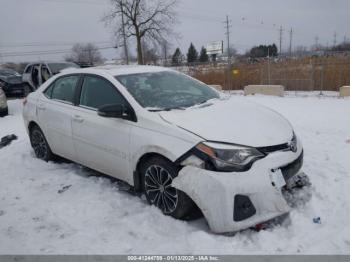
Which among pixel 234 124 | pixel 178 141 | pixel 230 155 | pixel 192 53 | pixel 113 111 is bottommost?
pixel 230 155

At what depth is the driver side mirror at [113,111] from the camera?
3566 mm

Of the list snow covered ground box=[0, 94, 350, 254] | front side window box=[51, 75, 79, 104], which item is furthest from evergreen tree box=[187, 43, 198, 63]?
snow covered ground box=[0, 94, 350, 254]

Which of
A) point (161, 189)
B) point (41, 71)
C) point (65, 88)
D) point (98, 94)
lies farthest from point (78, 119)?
point (41, 71)

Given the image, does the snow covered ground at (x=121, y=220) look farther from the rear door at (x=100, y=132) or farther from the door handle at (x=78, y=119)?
the door handle at (x=78, y=119)

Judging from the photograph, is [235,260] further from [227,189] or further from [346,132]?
[346,132]

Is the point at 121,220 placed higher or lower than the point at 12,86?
lower

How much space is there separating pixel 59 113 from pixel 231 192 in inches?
115

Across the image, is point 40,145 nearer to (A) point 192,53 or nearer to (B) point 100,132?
(B) point 100,132

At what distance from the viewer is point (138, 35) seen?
24.6 metres

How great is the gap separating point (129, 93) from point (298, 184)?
2.26 meters

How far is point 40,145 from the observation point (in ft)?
17.6

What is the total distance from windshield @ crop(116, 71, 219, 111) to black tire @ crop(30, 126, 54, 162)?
198 cm

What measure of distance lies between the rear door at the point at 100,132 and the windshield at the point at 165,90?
230 mm

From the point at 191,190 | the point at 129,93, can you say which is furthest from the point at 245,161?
the point at 129,93
